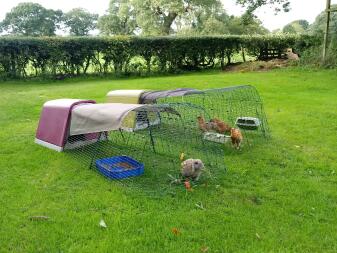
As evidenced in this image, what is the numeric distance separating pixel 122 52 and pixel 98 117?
40.1ft

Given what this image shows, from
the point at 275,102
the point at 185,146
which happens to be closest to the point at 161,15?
the point at 275,102

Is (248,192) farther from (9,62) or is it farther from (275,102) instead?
(9,62)

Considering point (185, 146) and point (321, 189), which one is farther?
point (185, 146)

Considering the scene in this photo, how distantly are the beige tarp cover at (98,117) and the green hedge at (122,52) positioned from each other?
10716 millimetres

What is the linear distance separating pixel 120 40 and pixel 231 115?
996 centimetres

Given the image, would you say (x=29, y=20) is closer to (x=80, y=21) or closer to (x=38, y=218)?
(x=80, y=21)

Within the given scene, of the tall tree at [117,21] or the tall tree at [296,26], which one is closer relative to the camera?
the tall tree at [117,21]

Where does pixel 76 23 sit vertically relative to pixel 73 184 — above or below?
above

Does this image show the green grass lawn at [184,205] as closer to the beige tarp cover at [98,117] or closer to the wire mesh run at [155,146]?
the wire mesh run at [155,146]

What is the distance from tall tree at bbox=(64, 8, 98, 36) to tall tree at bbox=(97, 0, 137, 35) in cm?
1409

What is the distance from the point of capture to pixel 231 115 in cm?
785

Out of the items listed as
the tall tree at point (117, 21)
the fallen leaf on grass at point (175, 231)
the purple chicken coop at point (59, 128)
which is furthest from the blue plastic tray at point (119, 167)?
the tall tree at point (117, 21)

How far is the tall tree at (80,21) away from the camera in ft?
224

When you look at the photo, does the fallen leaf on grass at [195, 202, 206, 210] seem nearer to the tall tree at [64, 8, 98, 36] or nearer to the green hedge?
the green hedge
